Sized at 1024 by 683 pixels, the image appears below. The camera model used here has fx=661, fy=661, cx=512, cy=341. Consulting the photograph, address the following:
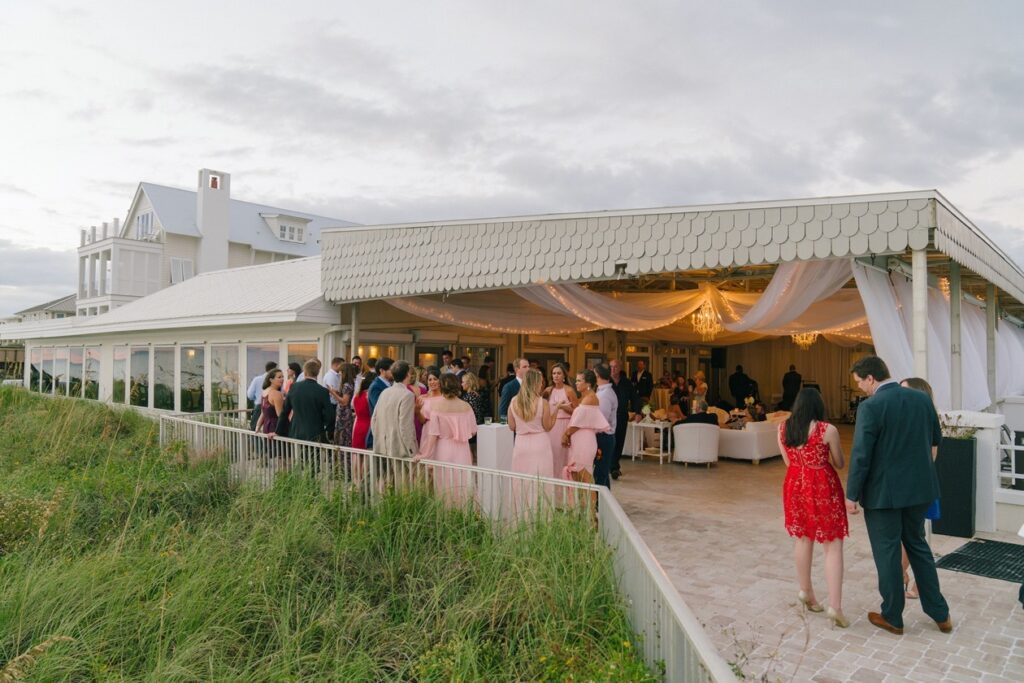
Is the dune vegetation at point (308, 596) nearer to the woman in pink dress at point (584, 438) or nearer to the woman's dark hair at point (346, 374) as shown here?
the woman in pink dress at point (584, 438)

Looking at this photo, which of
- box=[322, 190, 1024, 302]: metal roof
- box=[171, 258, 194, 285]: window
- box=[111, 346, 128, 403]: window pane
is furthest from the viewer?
box=[171, 258, 194, 285]: window

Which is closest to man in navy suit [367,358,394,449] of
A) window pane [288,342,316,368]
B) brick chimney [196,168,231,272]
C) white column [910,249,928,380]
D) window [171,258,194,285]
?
white column [910,249,928,380]

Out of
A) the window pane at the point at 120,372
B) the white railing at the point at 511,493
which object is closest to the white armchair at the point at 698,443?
the white railing at the point at 511,493

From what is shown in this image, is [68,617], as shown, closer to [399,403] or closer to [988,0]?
[399,403]

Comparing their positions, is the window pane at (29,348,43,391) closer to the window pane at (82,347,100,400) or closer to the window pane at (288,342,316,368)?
the window pane at (82,347,100,400)

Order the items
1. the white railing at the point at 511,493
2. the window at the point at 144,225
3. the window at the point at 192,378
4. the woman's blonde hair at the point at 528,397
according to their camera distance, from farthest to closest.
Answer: the window at the point at 144,225
the window at the point at 192,378
the woman's blonde hair at the point at 528,397
the white railing at the point at 511,493

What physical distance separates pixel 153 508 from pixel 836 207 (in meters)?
7.62

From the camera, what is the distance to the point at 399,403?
6219 mm

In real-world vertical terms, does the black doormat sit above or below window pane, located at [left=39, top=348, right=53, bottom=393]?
below

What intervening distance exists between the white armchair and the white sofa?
75cm

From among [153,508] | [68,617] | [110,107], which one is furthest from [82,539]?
[110,107]

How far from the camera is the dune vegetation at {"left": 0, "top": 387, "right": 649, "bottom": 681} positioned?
10.7 ft

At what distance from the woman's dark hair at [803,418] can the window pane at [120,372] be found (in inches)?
764

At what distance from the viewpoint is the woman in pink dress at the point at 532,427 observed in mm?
6184
